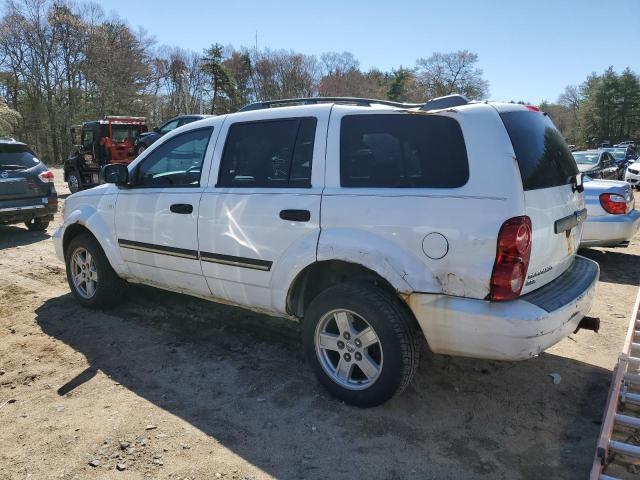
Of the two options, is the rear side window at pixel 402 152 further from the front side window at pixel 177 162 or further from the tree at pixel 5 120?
the tree at pixel 5 120

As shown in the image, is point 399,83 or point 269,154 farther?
point 399,83

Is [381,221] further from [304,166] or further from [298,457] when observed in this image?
[298,457]

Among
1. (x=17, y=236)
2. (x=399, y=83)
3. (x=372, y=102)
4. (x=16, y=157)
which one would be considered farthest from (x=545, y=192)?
(x=399, y=83)

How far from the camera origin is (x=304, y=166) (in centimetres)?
332

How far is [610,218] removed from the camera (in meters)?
6.43

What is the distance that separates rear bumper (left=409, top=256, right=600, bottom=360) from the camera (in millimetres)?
2627

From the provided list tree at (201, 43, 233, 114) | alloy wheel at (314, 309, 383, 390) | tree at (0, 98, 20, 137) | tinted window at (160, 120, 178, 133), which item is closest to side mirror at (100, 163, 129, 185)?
alloy wheel at (314, 309, 383, 390)

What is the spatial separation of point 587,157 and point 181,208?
13.8 metres

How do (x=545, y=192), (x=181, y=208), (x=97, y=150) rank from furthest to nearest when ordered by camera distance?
1. (x=97, y=150)
2. (x=181, y=208)
3. (x=545, y=192)

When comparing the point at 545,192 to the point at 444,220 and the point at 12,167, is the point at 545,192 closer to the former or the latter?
the point at 444,220

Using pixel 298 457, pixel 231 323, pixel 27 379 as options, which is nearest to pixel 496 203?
pixel 298 457

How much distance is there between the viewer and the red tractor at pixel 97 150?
51.1 ft

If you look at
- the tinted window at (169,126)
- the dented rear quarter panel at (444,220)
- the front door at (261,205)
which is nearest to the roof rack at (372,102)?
the dented rear quarter panel at (444,220)

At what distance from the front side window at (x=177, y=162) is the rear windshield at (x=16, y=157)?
221 inches
